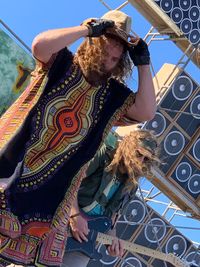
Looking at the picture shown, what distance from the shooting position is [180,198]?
4.30m

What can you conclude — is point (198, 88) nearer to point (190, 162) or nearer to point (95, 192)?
point (190, 162)

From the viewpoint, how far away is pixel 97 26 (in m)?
1.23

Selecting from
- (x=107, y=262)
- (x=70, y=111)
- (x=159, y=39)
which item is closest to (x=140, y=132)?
(x=70, y=111)

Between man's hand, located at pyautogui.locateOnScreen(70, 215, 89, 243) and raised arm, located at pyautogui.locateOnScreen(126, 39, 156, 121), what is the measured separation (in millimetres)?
480

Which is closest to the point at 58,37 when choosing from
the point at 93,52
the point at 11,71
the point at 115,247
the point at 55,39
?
the point at 55,39

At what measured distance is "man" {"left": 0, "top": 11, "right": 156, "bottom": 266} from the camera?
3.98ft

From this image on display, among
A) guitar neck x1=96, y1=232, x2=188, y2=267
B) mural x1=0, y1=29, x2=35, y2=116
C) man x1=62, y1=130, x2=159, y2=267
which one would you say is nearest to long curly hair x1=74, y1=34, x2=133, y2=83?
man x1=62, y1=130, x2=159, y2=267

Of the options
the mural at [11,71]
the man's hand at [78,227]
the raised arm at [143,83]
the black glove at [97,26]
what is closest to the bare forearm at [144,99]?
the raised arm at [143,83]

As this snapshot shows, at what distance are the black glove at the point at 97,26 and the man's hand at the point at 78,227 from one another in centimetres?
64

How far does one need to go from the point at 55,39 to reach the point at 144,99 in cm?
26

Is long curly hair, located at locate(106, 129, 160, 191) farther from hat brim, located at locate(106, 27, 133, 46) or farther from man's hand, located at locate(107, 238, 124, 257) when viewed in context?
hat brim, located at locate(106, 27, 133, 46)

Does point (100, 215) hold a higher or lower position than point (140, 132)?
lower

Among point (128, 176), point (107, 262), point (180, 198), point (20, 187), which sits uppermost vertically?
point (20, 187)

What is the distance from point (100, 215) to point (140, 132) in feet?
0.98
